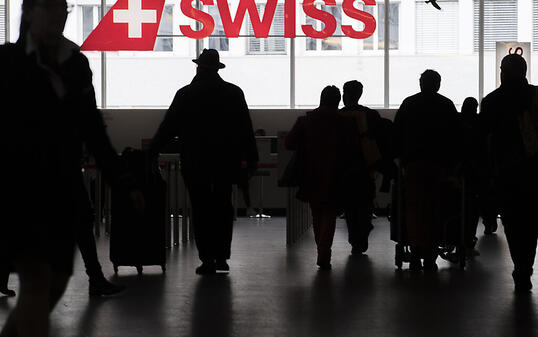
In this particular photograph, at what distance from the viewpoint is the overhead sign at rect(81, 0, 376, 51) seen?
57.0ft

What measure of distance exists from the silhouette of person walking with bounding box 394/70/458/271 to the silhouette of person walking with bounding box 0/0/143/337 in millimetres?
4533

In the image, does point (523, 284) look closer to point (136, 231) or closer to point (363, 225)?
point (363, 225)

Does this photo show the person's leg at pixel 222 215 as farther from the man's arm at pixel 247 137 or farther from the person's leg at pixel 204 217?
the man's arm at pixel 247 137

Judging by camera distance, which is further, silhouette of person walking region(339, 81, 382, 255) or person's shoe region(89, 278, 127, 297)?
silhouette of person walking region(339, 81, 382, 255)

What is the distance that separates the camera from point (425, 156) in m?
7.73

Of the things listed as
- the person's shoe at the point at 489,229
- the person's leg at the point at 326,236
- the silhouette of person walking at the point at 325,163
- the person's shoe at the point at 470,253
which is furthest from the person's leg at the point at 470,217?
the person's shoe at the point at 489,229

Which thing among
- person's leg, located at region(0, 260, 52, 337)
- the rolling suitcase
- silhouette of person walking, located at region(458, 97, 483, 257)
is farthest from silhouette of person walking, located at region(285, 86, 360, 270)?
person's leg, located at region(0, 260, 52, 337)

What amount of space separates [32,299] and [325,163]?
4.93 meters

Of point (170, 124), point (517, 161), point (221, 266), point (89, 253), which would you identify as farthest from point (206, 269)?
point (517, 161)

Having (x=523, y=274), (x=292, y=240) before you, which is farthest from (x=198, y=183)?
(x=292, y=240)

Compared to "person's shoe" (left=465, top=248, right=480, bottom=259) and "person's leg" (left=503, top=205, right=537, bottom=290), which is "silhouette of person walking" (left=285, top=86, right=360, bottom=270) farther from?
"person's leg" (left=503, top=205, right=537, bottom=290)

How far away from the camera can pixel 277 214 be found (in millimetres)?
16094

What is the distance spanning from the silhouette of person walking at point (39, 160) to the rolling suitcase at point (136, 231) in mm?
4065

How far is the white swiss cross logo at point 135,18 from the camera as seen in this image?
1758 cm
